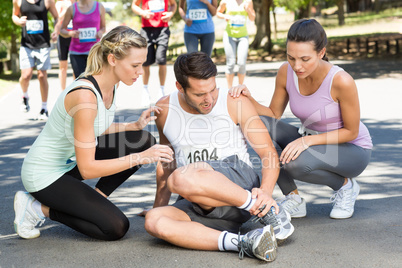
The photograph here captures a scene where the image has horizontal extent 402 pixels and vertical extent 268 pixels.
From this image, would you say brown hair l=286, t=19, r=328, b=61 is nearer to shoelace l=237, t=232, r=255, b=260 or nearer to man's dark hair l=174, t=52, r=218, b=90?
man's dark hair l=174, t=52, r=218, b=90

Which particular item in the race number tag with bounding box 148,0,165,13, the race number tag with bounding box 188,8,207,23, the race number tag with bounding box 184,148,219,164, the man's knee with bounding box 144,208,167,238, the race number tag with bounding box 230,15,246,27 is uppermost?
the race number tag with bounding box 148,0,165,13

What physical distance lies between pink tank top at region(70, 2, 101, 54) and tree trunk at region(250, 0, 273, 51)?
16666 millimetres

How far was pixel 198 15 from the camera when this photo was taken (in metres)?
10.3

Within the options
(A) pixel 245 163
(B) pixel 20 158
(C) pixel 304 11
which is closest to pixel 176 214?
(A) pixel 245 163

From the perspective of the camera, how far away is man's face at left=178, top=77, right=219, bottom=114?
388 cm

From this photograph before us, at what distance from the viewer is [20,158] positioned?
22.4 feet

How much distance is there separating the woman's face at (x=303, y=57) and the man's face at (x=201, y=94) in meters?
0.59

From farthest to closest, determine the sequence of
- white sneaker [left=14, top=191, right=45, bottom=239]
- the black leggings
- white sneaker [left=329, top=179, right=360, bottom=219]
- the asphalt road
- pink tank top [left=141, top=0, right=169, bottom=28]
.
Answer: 1. pink tank top [left=141, top=0, right=169, bottom=28]
2. white sneaker [left=329, top=179, right=360, bottom=219]
3. white sneaker [left=14, top=191, right=45, bottom=239]
4. the black leggings
5. the asphalt road

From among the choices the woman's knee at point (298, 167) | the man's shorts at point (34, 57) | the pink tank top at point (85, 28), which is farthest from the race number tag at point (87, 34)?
the woman's knee at point (298, 167)

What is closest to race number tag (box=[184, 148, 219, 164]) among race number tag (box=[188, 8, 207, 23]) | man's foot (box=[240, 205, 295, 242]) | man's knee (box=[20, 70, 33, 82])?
man's foot (box=[240, 205, 295, 242])

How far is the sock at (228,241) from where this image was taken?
3574 millimetres

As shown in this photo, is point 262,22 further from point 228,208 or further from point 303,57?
point 228,208

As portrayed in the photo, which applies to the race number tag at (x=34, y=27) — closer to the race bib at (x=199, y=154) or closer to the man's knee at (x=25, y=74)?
the man's knee at (x=25, y=74)

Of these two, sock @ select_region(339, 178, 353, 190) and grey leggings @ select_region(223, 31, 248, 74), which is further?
grey leggings @ select_region(223, 31, 248, 74)
